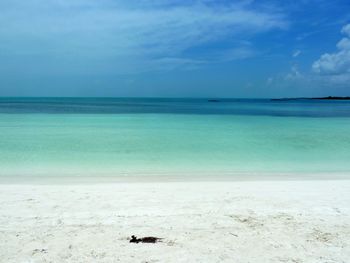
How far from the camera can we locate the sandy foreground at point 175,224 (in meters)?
3.36

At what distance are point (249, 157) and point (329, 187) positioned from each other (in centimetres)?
456

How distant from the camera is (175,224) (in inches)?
164

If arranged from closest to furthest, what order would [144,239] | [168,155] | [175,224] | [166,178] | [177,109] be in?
[144,239] → [175,224] → [166,178] → [168,155] → [177,109]

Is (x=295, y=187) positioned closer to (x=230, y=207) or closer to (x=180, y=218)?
(x=230, y=207)

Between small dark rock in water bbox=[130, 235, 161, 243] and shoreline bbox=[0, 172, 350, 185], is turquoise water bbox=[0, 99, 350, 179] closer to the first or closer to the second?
shoreline bbox=[0, 172, 350, 185]

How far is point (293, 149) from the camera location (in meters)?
12.7

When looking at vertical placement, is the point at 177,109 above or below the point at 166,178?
above

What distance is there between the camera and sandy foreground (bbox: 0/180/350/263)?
3357 mm

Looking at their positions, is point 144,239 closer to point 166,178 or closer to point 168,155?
point 166,178

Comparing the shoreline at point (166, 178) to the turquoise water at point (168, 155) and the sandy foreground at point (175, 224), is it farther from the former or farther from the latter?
the sandy foreground at point (175, 224)

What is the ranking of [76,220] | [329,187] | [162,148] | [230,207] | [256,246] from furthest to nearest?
[162,148], [329,187], [230,207], [76,220], [256,246]

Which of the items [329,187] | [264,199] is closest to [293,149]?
[329,187]

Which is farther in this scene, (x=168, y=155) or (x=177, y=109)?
(x=177, y=109)

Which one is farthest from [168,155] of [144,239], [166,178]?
[144,239]
